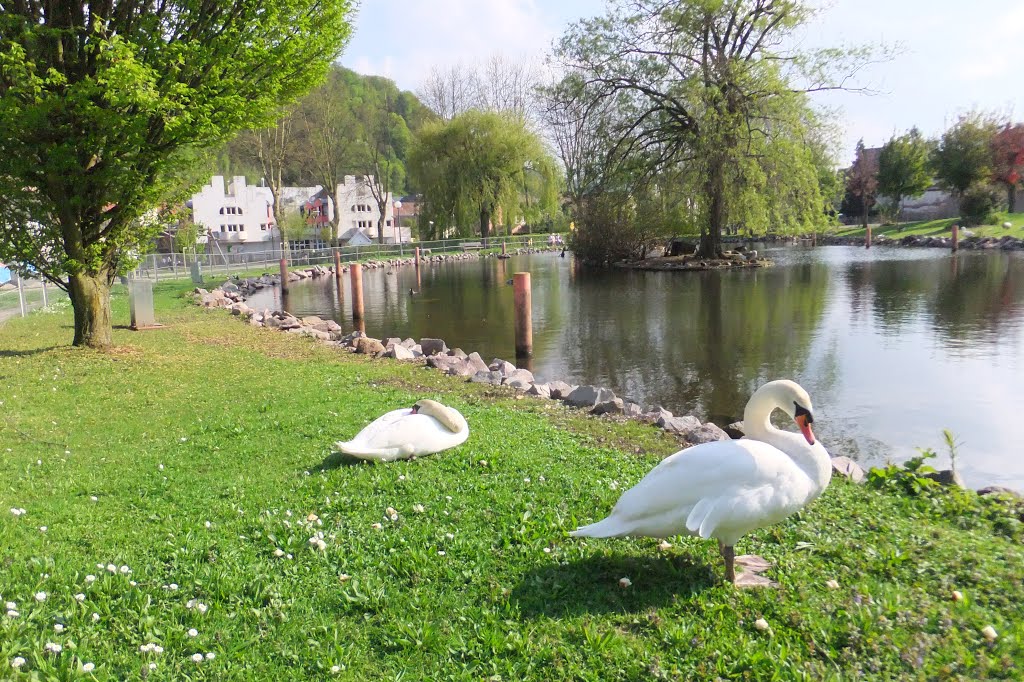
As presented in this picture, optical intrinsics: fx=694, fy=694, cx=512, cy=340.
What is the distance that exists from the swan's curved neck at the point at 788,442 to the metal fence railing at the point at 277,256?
82.3 ft

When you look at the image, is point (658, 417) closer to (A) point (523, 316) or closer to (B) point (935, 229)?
(A) point (523, 316)

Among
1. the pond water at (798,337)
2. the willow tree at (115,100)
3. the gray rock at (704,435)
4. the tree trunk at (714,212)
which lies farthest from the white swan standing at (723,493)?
the tree trunk at (714,212)

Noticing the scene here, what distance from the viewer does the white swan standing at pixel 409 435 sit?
6.19 meters

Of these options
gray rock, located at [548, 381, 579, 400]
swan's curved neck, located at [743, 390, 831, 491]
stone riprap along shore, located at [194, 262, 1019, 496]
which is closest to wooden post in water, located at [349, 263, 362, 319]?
stone riprap along shore, located at [194, 262, 1019, 496]

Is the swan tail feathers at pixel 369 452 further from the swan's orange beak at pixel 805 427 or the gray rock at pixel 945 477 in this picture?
the gray rock at pixel 945 477

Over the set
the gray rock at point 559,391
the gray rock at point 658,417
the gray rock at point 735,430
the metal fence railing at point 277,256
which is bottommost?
the gray rock at point 735,430

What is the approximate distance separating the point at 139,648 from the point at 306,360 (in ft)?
31.7

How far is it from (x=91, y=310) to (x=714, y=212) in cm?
2957

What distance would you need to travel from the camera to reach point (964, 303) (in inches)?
840

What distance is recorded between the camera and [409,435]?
636 centimetres

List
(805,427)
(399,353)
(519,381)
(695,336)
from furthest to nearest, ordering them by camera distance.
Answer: (695,336) → (399,353) → (519,381) → (805,427)

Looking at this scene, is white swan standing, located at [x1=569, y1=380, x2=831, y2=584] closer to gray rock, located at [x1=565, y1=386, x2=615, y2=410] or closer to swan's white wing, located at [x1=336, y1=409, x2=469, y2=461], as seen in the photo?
swan's white wing, located at [x1=336, y1=409, x2=469, y2=461]

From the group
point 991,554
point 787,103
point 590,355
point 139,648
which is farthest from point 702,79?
point 139,648

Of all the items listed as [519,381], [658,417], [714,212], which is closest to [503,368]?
[519,381]
